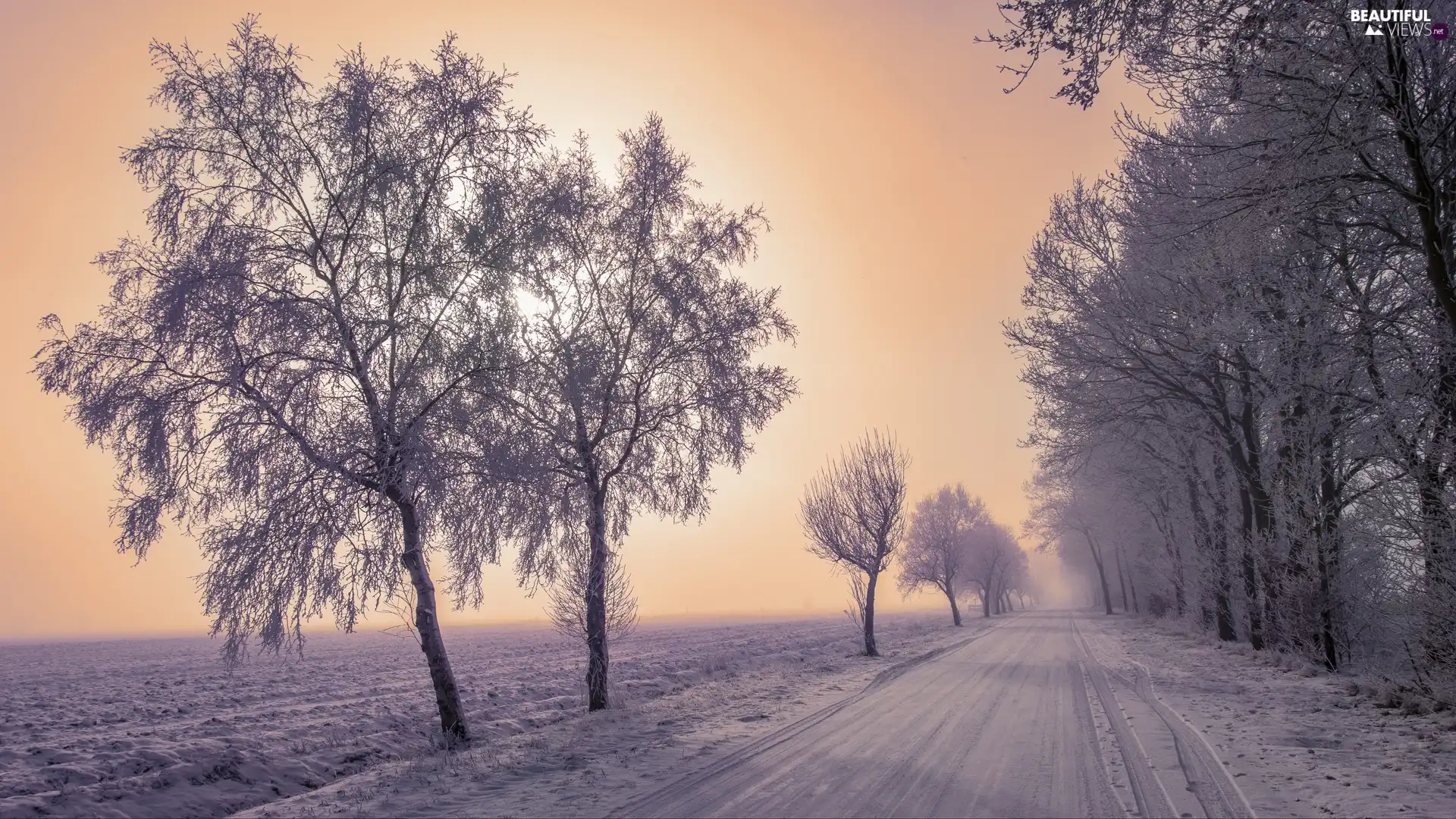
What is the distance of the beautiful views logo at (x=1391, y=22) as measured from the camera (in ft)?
22.1

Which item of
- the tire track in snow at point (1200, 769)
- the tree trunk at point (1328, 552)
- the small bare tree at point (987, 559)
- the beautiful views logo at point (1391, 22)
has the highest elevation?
the beautiful views logo at point (1391, 22)

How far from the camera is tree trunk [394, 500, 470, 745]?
11.3 m

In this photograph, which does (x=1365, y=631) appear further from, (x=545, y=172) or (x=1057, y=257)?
(x=545, y=172)

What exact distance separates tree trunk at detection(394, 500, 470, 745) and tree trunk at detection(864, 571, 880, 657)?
15.5 metres

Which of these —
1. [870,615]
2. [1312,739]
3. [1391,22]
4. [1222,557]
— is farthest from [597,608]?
[1222,557]

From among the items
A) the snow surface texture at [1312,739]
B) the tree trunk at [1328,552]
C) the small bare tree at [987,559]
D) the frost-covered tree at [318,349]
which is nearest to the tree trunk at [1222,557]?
the snow surface texture at [1312,739]

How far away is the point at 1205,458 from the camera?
24.2m

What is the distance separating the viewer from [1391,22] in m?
6.79

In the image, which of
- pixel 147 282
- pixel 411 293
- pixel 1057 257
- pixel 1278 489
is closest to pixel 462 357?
pixel 411 293

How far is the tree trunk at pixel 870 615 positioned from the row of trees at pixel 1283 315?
8546 mm

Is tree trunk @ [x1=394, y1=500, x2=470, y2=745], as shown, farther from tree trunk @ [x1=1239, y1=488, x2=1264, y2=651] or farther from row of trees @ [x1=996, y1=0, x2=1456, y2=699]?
tree trunk @ [x1=1239, y1=488, x2=1264, y2=651]

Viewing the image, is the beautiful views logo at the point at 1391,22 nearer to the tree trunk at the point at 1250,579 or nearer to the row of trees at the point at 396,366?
the row of trees at the point at 396,366

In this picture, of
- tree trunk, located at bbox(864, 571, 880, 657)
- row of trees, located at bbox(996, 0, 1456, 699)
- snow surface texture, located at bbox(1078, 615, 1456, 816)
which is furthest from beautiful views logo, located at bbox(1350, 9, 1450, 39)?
tree trunk, located at bbox(864, 571, 880, 657)

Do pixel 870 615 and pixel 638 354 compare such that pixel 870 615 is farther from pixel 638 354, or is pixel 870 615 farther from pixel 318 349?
pixel 318 349
